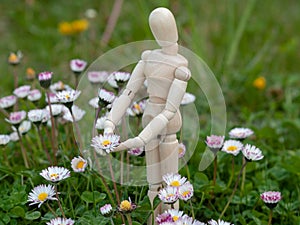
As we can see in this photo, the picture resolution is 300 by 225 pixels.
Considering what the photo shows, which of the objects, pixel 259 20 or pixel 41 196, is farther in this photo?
pixel 259 20

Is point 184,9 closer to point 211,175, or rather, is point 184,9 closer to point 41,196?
point 211,175

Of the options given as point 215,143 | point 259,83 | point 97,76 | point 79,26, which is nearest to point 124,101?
point 215,143

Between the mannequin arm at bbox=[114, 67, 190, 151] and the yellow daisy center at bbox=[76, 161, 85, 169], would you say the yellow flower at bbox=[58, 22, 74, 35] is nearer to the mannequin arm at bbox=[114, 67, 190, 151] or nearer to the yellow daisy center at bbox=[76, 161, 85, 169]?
the yellow daisy center at bbox=[76, 161, 85, 169]

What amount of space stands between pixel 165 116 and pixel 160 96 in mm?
64

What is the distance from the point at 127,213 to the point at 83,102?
2.29 feet

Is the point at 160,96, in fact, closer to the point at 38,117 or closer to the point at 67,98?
the point at 67,98

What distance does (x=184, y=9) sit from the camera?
122 inches

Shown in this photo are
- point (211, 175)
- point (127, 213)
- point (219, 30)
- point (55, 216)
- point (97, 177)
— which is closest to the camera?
point (127, 213)

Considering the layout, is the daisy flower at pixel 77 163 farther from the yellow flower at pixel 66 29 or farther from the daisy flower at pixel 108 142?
the yellow flower at pixel 66 29

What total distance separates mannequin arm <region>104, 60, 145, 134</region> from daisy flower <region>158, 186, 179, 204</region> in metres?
0.16

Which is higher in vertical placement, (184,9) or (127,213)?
(127,213)

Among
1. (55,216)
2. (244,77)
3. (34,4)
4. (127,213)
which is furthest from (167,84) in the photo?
(34,4)

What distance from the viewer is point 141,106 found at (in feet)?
4.58

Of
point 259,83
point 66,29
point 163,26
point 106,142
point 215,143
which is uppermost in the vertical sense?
point 163,26
